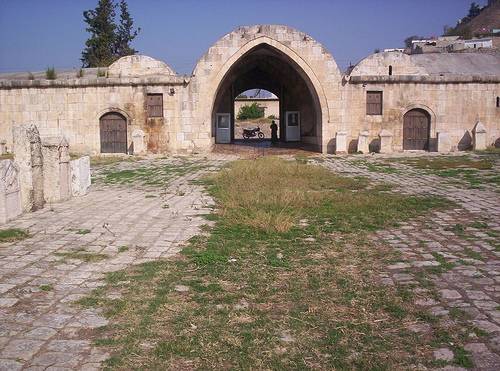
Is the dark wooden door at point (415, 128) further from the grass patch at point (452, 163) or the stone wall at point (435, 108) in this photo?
the grass patch at point (452, 163)

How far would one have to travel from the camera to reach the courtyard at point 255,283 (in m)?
3.29

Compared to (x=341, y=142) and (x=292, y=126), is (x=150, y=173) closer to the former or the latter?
(x=341, y=142)

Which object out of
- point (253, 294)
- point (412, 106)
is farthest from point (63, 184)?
point (412, 106)

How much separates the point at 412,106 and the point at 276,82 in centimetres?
921

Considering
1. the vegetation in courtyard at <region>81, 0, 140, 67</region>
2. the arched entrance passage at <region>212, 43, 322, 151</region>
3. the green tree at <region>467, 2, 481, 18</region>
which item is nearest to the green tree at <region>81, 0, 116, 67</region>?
the vegetation in courtyard at <region>81, 0, 140, 67</region>

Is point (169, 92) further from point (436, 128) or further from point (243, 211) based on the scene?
point (243, 211)

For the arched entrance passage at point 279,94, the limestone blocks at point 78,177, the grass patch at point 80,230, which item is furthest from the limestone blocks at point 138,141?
the grass patch at point 80,230

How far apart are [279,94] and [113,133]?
36.0 feet

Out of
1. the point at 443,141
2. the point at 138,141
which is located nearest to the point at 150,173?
the point at 138,141

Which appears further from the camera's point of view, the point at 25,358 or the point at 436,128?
the point at 436,128

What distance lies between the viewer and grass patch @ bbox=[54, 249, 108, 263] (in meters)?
5.49

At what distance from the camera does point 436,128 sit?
73.2ft

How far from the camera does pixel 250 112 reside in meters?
49.9

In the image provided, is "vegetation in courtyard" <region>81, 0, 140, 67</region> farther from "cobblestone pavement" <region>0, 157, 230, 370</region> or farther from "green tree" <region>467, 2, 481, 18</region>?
"green tree" <region>467, 2, 481, 18</region>
